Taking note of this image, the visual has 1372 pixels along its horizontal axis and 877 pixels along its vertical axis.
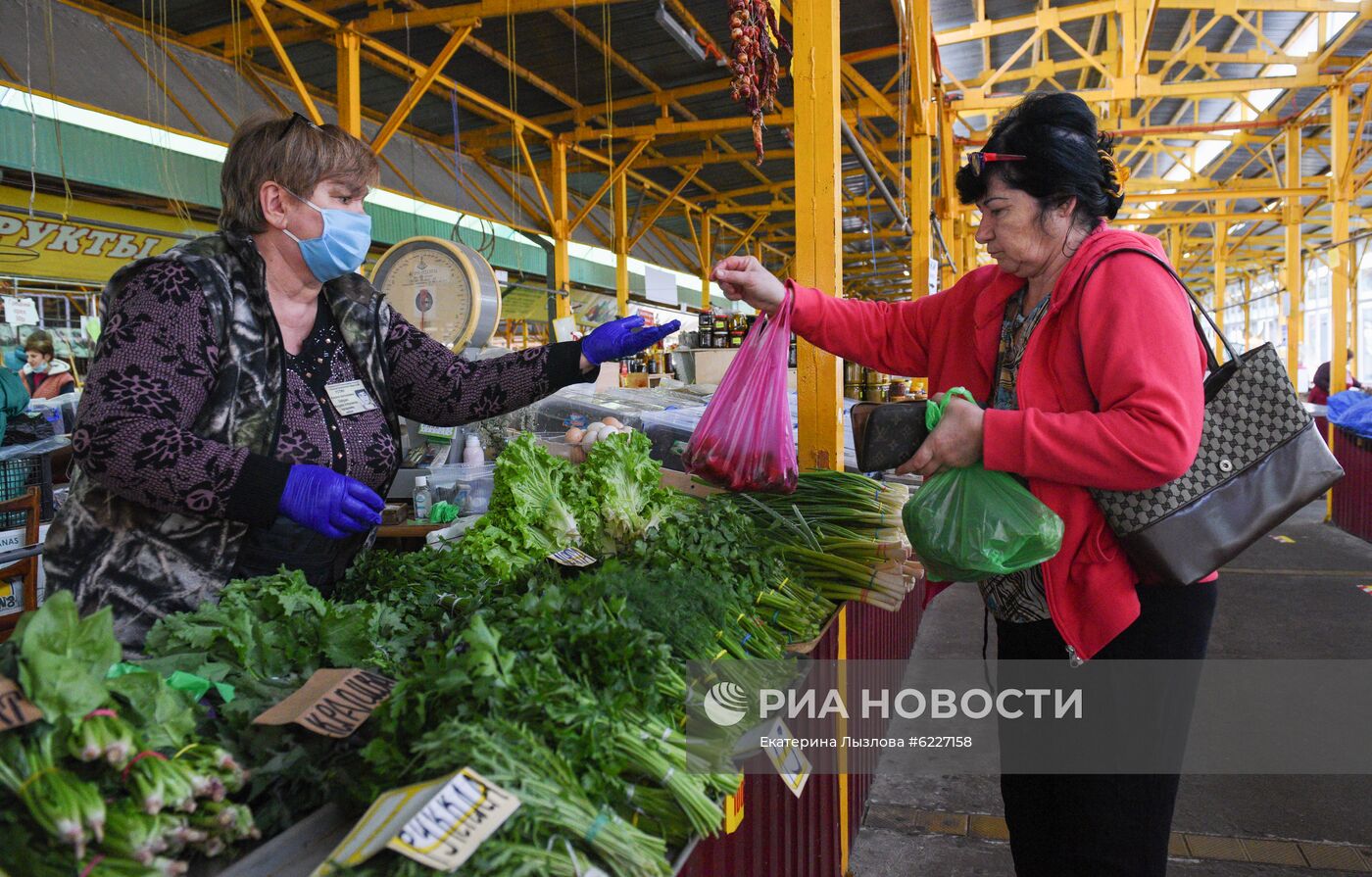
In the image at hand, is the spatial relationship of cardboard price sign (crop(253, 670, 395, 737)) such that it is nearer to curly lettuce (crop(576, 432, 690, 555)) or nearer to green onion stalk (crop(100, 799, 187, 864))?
green onion stalk (crop(100, 799, 187, 864))

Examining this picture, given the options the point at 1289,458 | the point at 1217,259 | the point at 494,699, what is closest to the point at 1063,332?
the point at 1289,458

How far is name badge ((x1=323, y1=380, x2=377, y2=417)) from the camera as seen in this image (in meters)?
2.16

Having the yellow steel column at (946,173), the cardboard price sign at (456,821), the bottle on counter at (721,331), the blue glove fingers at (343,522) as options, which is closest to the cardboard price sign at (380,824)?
the cardboard price sign at (456,821)

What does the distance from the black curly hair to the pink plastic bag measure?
71 centimetres

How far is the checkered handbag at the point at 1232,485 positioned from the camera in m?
1.73

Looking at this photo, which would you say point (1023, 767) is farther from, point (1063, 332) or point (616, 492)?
point (616, 492)

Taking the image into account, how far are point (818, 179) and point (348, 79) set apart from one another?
246 inches

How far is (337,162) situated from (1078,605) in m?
1.99

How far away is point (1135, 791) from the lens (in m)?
1.85

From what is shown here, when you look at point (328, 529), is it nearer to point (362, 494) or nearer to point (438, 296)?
point (362, 494)

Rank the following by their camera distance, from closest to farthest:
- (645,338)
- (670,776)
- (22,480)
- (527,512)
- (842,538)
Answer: (670,776) < (842,538) < (527,512) < (645,338) < (22,480)

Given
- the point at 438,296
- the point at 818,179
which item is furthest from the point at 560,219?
the point at 818,179

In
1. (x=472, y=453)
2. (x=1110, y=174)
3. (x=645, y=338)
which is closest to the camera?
(x=1110, y=174)

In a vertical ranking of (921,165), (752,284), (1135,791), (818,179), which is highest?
(921,165)
